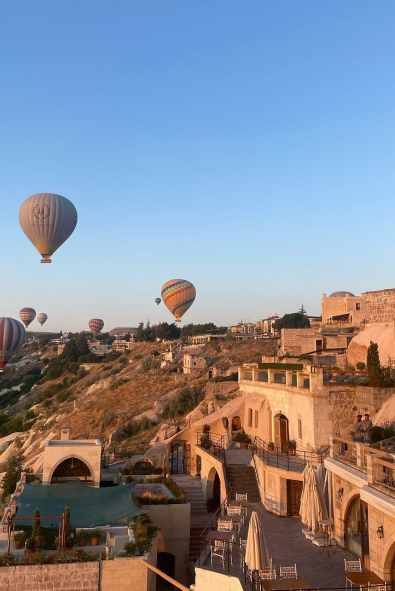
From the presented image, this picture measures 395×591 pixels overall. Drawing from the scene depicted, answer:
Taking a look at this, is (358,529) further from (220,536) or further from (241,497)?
(241,497)

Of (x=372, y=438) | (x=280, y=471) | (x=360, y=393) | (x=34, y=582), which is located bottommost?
(x=34, y=582)

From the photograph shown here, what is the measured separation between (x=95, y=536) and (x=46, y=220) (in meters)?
29.0

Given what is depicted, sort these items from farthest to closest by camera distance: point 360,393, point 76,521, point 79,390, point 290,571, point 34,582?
point 79,390, point 360,393, point 76,521, point 34,582, point 290,571

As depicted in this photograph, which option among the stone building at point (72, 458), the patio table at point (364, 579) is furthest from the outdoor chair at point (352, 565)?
the stone building at point (72, 458)

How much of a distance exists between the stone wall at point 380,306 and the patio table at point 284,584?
845 inches

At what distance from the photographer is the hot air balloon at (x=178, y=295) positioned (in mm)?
62406

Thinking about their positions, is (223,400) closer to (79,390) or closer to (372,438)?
(372,438)

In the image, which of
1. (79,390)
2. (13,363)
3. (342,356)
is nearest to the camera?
(342,356)

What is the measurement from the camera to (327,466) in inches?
663

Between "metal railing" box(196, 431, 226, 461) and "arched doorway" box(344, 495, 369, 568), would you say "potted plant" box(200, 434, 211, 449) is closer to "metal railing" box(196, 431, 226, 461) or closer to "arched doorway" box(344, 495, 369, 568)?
"metal railing" box(196, 431, 226, 461)

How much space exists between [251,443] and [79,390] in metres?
56.3

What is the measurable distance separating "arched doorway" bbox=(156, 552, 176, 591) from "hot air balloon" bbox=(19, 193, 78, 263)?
27.2 meters

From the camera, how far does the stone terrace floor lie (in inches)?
536

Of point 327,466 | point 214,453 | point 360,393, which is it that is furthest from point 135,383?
point 327,466
